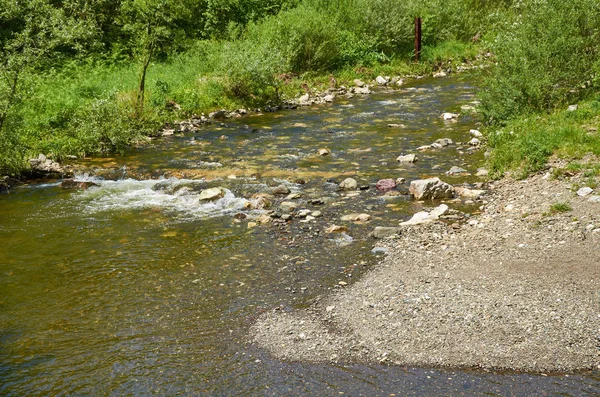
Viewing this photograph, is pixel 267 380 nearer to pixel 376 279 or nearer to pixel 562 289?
pixel 376 279

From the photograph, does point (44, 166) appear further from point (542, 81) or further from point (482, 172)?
point (542, 81)

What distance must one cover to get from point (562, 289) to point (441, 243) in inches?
98.6

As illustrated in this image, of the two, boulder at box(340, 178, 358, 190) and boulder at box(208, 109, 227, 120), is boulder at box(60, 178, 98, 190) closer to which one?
boulder at box(340, 178, 358, 190)

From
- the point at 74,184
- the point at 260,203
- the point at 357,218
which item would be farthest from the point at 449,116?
the point at 74,184

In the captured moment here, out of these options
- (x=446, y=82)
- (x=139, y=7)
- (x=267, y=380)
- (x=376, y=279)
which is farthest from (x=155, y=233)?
(x=446, y=82)

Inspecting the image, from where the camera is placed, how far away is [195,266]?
1023cm

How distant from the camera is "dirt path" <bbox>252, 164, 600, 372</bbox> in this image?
22.3 ft

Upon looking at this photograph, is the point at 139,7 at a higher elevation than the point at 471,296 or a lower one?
higher

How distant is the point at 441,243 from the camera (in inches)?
392

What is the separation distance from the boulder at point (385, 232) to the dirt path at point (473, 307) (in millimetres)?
429

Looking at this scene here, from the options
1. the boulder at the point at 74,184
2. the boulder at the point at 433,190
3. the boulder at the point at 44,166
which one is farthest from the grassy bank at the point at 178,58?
the boulder at the point at 433,190

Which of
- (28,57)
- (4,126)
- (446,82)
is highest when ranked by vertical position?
(28,57)

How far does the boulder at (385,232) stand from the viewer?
10.8m

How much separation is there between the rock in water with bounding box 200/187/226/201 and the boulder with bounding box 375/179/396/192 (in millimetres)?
3659
